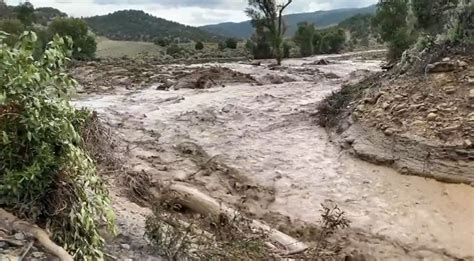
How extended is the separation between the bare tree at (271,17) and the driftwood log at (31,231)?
23.5m

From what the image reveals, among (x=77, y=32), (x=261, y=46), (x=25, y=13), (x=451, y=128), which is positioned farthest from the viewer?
(x=261, y=46)

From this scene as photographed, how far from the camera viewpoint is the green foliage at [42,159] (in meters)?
3.60

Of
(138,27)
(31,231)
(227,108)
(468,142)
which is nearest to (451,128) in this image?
(468,142)

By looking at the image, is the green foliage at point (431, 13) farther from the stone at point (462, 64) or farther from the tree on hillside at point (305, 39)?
the tree on hillside at point (305, 39)

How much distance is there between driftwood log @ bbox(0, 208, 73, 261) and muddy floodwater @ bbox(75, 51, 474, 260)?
355 cm

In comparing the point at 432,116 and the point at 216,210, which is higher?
the point at 432,116

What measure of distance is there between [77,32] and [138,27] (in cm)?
3508

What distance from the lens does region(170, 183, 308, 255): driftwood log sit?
5.66m

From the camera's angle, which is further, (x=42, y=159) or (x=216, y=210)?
(x=216, y=210)

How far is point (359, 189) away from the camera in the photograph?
7109 millimetres

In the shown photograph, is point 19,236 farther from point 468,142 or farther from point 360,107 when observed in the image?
point 360,107

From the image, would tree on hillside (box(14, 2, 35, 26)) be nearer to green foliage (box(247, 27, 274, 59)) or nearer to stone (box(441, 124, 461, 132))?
green foliage (box(247, 27, 274, 59))

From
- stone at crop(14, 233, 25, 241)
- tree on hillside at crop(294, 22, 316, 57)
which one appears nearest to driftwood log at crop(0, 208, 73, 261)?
stone at crop(14, 233, 25, 241)

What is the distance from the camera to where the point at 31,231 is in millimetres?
3457
